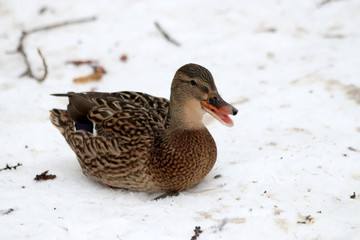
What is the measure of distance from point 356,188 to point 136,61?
3908 millimetres

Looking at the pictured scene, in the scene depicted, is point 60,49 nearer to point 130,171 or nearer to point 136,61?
point 136,61

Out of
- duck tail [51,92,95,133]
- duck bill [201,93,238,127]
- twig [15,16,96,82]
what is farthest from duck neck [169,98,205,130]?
twig [15,16,96,82]

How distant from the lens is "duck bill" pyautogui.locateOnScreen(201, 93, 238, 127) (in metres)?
3.96

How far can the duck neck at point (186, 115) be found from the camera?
4160 mm

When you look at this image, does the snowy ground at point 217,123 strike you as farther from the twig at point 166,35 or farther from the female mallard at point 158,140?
the female mallard at point 158,140

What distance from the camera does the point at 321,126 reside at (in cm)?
514

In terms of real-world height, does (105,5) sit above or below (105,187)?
above

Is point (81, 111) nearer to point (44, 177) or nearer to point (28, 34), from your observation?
point (44, 177)

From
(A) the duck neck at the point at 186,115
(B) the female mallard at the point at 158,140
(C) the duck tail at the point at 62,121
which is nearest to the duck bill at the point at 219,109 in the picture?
(B) the female mallard at the point at 158,140

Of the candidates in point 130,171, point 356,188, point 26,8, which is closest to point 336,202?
point 356,188

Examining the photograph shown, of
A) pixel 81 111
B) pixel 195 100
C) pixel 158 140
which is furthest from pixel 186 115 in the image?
pixel 81 111

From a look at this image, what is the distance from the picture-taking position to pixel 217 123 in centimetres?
554

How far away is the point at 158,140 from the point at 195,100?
0.47m

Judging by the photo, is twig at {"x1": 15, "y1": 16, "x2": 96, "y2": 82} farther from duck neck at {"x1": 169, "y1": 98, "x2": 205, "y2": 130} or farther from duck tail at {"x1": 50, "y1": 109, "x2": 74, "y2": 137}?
duck neck at {"x1": 169, "y1": 98, "x2": 205, "y2": 130}
